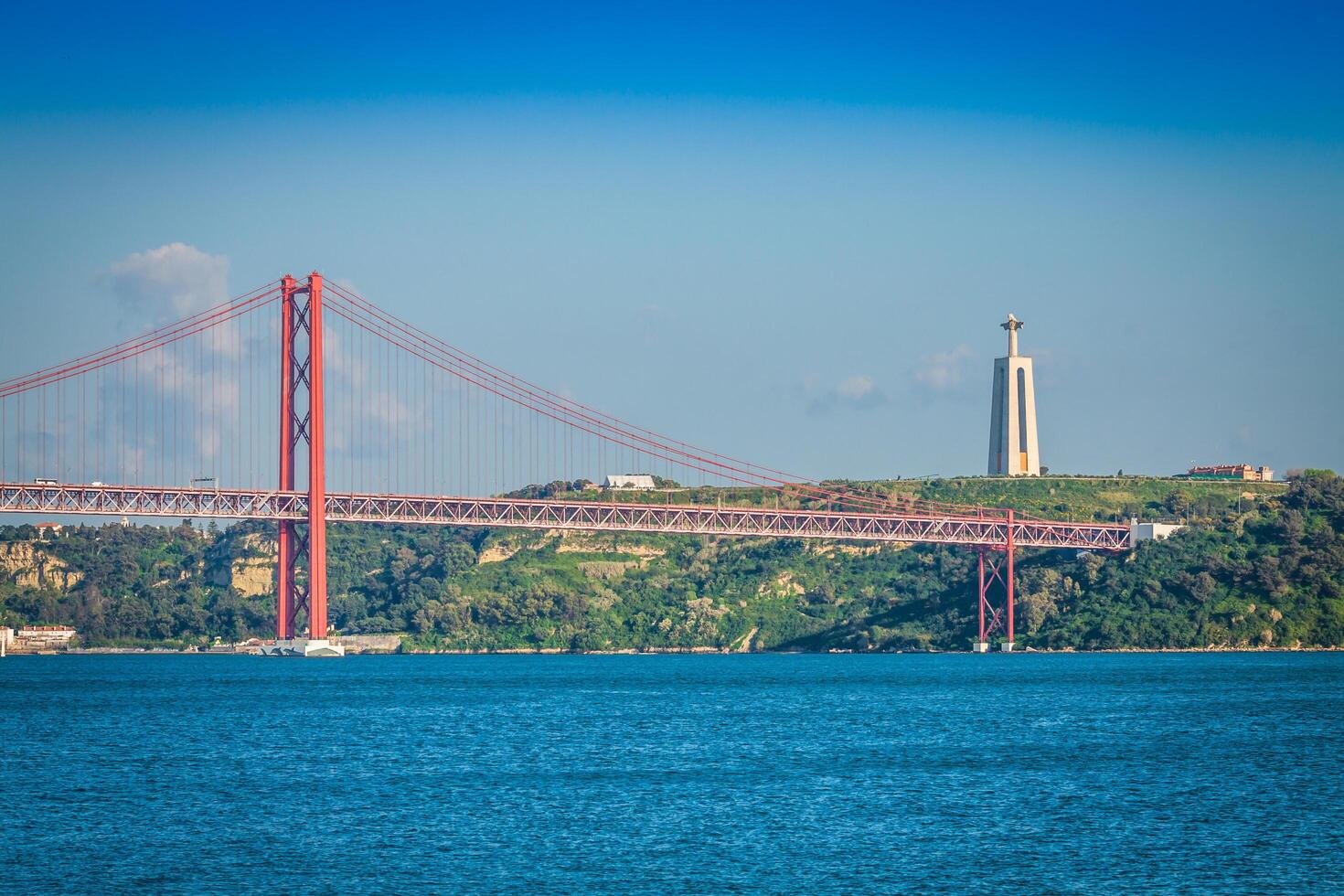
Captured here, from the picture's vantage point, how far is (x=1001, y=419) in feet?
399

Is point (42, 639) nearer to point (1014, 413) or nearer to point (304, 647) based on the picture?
point (304, 647)

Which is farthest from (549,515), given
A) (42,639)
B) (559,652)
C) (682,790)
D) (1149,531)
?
(682,790)

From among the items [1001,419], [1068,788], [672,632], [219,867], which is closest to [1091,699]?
[1068,788]

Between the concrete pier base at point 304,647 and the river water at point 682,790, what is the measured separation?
1651 centimetres

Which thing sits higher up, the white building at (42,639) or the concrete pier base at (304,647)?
the concrete pier base at (304,647)

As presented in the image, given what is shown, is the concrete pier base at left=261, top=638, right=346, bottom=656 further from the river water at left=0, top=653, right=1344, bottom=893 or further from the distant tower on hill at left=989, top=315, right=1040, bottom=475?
the distant tower on hill at left=989, top=315, right=1040, bottom=475

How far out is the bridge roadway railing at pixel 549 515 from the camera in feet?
241

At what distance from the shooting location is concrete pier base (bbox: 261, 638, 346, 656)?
77812mm

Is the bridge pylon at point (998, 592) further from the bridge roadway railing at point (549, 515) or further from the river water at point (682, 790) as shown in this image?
the river water at point (682, 790)

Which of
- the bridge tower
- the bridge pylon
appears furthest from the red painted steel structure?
the bridge pylon

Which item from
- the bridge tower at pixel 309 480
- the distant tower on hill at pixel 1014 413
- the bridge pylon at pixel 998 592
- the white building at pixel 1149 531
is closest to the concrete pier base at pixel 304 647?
the bridge tower at pixel 309 480

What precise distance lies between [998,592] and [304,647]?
40.3 meters

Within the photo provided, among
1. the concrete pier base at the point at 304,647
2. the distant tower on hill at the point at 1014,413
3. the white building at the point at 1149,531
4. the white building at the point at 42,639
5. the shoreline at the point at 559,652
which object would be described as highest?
the distant tower on hill at the point at 1014,413

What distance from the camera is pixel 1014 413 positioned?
396 feet
